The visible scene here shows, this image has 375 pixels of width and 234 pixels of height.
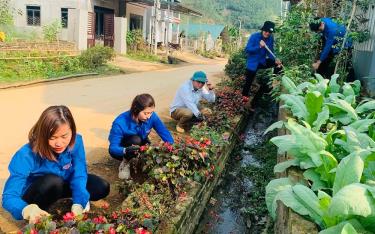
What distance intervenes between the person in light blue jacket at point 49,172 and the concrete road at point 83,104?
1039mm

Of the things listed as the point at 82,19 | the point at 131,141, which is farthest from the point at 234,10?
the point at 131,141

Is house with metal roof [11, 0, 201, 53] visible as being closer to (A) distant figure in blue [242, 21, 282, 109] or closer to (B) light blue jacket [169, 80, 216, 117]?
(A) distant figure in blue [242, 21, 282, 109]

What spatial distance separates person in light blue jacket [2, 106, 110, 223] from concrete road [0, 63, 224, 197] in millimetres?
1039

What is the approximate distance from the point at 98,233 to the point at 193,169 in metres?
1.61

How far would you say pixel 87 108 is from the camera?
24.9ft

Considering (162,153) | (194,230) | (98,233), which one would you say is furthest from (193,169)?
(98,233)

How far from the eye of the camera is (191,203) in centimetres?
339

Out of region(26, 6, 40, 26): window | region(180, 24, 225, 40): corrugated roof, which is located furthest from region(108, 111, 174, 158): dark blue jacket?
region(180, 24, 225, 40): corrugated roof

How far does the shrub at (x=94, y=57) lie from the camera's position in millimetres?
14320

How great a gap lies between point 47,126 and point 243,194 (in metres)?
2.65

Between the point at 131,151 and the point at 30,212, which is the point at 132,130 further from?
the point at 30,212

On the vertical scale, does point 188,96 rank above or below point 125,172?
above

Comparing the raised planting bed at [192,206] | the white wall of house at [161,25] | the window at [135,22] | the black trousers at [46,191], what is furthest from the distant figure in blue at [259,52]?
the window at [135,22]

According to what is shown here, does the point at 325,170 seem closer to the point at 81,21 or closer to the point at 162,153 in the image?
the point at 162,153
